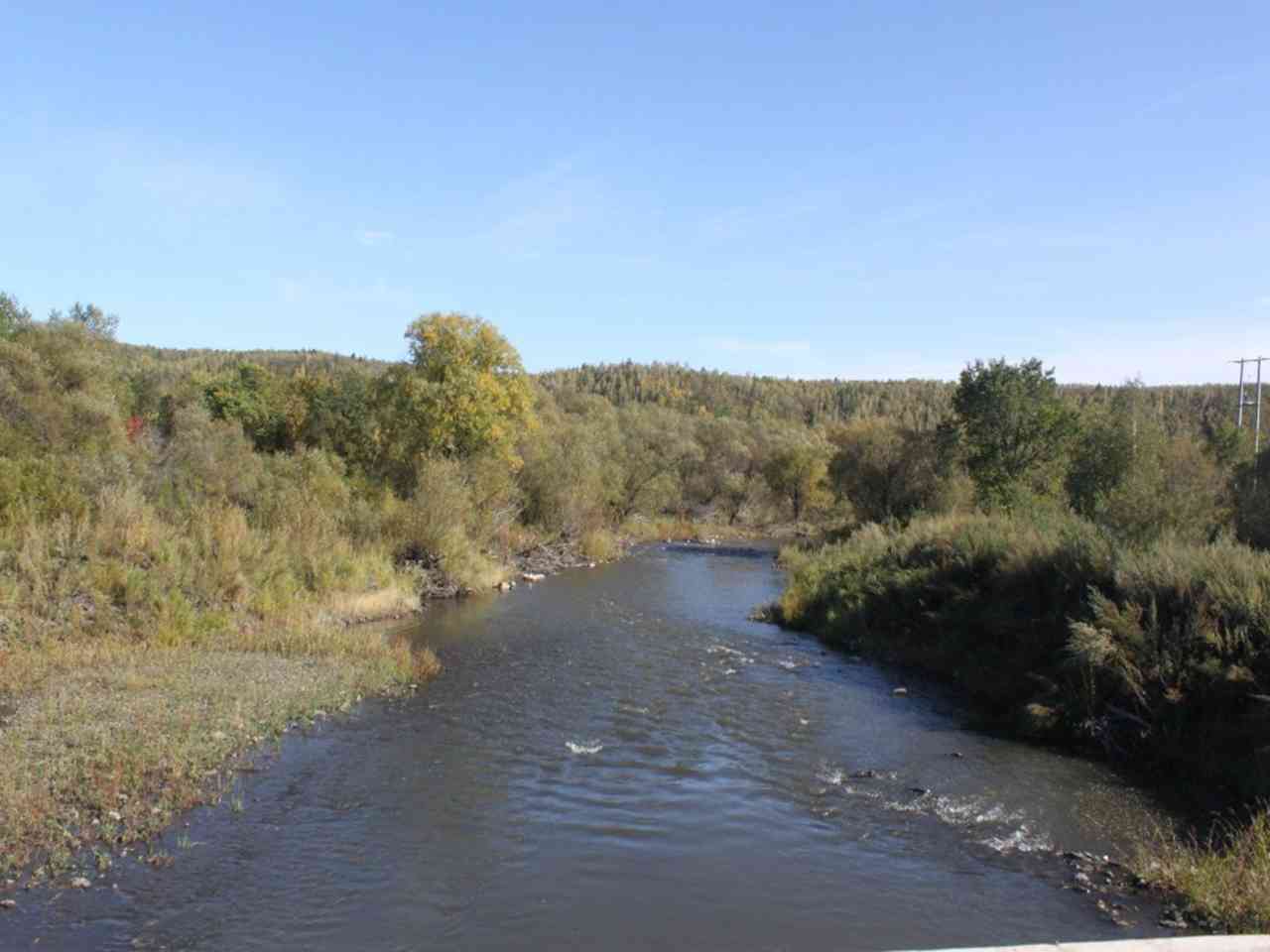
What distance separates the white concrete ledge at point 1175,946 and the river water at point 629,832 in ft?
18.5

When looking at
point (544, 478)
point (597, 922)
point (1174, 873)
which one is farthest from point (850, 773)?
point (544, 478)

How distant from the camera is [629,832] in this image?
1195 centimetres

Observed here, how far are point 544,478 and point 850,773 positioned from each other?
112 feet

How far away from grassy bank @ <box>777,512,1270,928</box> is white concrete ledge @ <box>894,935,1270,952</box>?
20.9 feet

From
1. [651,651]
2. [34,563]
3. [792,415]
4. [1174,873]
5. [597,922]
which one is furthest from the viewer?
[792,415]

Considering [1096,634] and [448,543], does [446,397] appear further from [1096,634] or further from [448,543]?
[1096,634]

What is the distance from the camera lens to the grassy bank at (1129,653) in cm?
1255

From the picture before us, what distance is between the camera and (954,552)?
24.7 meters

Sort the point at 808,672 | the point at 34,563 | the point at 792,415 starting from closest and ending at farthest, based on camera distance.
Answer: the point at 34,563
the point at 808,672
the point at 792,415

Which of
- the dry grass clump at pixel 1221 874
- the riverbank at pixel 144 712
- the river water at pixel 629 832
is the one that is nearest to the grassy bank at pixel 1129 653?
the dry grass clump at pixel 1221 874

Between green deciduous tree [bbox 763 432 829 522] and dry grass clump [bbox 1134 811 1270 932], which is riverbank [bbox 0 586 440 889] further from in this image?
green deciduous tree [bbox 763 432 829 522]

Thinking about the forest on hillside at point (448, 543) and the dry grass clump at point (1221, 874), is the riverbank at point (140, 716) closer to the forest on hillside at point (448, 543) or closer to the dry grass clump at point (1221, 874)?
the forest on hillside at point (448, 543)

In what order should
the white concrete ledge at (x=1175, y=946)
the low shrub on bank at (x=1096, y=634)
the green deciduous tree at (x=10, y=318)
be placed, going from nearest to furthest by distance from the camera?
1. the white concrete ledge at (x=1175, y=946)
2. the low shrub on bank at (x=1096, y=634)
3. the green deciduous tree at (x=10, y=318)

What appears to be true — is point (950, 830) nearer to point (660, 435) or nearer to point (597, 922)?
point (597, 922)
